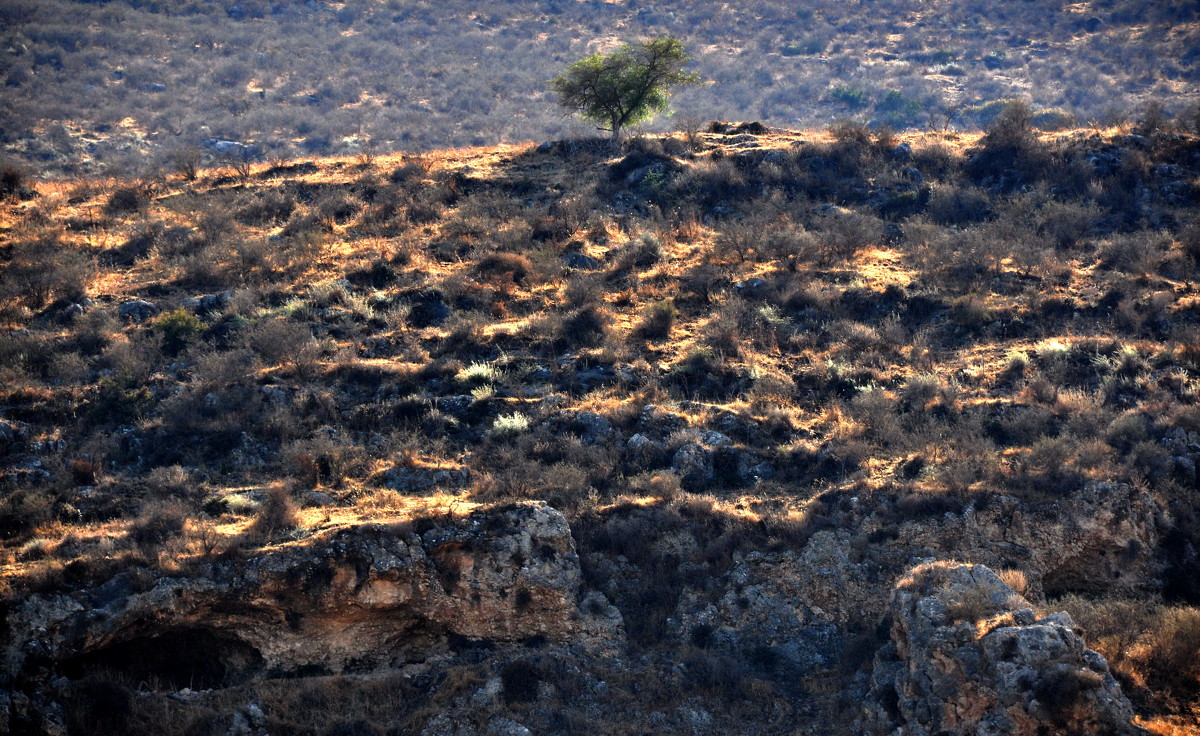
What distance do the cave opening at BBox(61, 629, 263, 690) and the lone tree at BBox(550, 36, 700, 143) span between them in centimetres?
1951

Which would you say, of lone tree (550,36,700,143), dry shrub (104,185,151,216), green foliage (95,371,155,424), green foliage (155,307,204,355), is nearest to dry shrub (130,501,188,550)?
green foliage (95,371,155,424)

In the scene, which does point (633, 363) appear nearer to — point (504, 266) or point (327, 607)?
point (504, 266)

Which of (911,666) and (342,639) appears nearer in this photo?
(911,666)

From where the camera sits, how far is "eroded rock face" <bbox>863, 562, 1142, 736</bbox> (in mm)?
8305

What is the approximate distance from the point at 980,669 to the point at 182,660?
28.3 ft

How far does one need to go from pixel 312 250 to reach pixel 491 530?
10.5 m

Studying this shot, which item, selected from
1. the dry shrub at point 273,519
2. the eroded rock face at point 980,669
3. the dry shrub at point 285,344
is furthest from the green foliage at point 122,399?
the eroded rock face at point 980,669

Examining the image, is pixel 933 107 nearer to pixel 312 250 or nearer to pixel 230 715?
pixel 312 250

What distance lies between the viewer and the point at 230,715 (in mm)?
9664

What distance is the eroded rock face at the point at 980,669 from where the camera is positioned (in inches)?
327

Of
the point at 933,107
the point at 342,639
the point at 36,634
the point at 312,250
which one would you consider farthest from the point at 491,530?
the point at 933,107

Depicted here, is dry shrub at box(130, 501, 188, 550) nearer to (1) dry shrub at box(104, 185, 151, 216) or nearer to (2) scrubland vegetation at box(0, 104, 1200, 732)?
(2) scrubland vegetation at box(0, 104, 1200, 732)

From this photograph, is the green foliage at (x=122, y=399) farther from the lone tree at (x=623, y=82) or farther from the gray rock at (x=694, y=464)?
the lone tree at (x=623, y=82)

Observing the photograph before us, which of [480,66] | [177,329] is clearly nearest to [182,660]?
[177,329]
